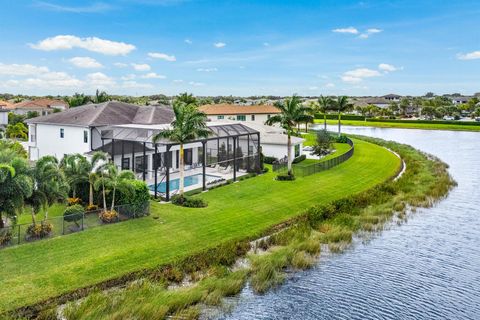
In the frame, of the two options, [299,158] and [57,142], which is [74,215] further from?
[299,158]

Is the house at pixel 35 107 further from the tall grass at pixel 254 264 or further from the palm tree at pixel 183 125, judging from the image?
the tall grass at pixel 254 264

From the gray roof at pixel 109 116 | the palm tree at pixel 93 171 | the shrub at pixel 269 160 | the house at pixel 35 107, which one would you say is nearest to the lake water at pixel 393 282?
the palm tree at pixel 93 171

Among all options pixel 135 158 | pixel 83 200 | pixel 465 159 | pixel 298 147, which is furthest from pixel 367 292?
pixel 465 159

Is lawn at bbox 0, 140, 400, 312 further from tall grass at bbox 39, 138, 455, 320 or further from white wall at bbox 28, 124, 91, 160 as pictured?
white wall at bbox 28, 124, 91, 160

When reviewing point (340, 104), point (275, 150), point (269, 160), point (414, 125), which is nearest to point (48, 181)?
point (269, 160)

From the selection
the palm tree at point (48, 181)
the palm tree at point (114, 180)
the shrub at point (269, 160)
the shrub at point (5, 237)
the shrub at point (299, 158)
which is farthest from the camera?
the shrub at point (299, 158)

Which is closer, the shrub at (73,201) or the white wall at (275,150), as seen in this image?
the shrub at (73,201)

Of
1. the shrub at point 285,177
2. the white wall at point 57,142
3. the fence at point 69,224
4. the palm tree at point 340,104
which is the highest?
the palm tree at point 340,104

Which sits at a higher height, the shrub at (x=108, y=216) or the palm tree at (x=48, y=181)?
the palm tree at (x=48, y=181)
